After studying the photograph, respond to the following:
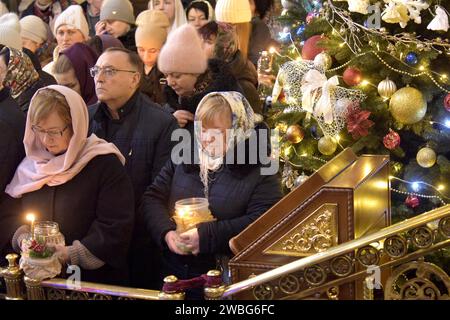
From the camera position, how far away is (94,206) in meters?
3.14

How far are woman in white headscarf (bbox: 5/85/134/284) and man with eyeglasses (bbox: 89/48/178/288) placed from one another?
464 mm

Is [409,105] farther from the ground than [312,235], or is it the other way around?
[409,105]

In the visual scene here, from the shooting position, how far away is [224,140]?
3.10 meters

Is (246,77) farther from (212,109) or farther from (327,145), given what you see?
(212,109)

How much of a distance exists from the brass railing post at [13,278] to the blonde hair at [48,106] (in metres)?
0.57

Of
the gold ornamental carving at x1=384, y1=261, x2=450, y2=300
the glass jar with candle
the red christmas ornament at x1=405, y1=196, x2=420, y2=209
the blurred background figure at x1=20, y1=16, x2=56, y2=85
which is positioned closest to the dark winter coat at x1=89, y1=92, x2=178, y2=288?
the glass jar with candle

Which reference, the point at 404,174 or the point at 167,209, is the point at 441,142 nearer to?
the point at 404,174

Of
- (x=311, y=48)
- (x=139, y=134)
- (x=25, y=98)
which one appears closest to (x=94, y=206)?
(x=139, y=134)

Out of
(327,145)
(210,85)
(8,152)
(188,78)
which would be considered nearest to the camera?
(8,152)

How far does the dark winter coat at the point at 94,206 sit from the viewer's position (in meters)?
3.11

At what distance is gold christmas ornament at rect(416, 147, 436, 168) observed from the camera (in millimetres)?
4117

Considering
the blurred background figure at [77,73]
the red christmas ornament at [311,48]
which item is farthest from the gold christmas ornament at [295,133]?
the blurred background figure at [77,73]

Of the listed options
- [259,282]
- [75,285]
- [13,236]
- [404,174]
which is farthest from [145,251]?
[404,174]

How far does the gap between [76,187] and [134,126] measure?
2.27ft
